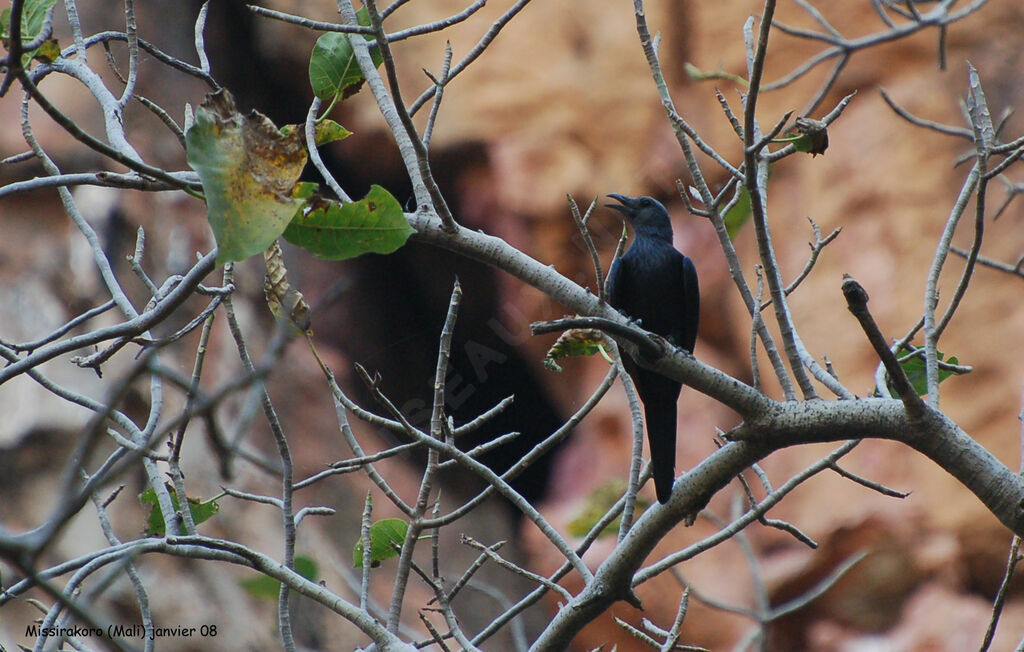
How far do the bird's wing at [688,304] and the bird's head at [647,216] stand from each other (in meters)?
0.32

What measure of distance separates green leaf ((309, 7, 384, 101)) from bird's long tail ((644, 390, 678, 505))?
1184mm

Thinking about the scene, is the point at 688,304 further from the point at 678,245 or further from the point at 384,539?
the point at 678,245

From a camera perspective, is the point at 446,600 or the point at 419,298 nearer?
the point at 446,600

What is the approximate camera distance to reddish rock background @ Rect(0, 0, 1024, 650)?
546cm

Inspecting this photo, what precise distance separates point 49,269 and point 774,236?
Answer: 4810 millimetres

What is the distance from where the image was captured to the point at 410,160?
1.87m

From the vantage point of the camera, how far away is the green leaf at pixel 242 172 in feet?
4.25

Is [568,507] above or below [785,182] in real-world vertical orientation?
below

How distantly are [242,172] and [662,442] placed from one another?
1600mm

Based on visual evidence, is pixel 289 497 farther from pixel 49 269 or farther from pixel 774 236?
pixel 774 236

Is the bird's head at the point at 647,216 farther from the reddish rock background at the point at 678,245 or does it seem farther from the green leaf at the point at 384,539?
the reddish rock background at the point at 678,245

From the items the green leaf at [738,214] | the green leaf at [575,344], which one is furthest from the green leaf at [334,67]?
the green leaf at [738,214]

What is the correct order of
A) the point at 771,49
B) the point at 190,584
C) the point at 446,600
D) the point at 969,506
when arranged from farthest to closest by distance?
1. the point at 771,49
2. the point at 969,506
3. the point at 190,584
4. the point at 446,600

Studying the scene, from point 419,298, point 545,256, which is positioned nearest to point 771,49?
point 545,256
